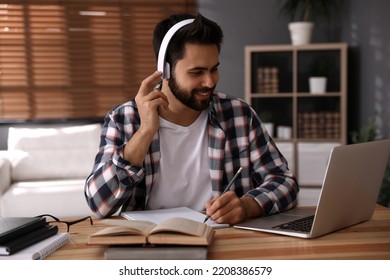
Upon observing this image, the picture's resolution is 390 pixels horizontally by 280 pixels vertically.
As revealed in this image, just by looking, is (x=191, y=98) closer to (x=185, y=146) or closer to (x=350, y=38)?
(x=185, y=146)

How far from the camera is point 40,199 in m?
3.22

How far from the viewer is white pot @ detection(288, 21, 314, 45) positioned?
4.05 metres

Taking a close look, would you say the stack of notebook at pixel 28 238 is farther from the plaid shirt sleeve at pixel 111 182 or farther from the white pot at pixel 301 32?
the white pot at pixel 301 32

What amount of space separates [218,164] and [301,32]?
2.77 meters

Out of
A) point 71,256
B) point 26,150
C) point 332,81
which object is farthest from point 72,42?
point 71,256

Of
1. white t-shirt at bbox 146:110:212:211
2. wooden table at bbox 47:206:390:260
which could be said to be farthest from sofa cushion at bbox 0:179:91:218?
wooden table at bbox 47:206:390:260

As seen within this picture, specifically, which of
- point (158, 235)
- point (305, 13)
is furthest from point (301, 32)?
point (158, 235)

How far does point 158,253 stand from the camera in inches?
35.7

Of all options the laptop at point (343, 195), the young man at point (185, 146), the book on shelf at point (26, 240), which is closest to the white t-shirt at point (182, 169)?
the young man at point (185, 146)

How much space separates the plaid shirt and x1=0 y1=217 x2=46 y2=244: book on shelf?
289 millimetres

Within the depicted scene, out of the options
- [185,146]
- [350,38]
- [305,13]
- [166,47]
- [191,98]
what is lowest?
[185,146]

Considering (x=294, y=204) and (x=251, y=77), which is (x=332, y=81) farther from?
(x=294, y=204)

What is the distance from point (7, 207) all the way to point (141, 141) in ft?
7.00

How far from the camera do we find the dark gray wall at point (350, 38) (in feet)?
11.9
